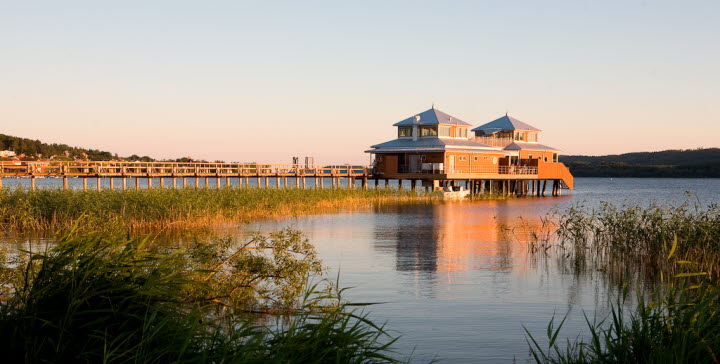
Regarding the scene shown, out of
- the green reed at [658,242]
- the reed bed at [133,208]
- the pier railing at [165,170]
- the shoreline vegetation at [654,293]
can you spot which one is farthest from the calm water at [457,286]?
the pier railing at [165,170]

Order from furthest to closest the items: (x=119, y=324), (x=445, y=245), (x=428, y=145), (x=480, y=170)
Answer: (x=480, y=170) < (x=428, y=145) < (x=445, y=245) < (x=119, y=324)

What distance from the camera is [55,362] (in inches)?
280

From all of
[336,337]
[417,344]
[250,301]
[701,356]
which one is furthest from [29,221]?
[701,356]

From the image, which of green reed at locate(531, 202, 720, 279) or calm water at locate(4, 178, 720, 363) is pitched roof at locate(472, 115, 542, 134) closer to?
calm water at locate(4, 178, 720, 363)

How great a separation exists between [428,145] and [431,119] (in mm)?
4476

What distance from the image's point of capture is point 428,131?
6406 centimetres

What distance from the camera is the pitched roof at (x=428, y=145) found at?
2333 inches

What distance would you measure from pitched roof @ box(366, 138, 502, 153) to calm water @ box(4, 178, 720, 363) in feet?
92.1

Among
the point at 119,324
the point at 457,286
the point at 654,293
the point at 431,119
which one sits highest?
the point at 431,119

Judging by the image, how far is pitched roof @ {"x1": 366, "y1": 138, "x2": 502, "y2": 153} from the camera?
2333 inches

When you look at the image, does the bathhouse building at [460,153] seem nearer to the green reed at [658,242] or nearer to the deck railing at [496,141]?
the deck railing at [496,141]

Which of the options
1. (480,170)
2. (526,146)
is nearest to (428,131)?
(480,170)

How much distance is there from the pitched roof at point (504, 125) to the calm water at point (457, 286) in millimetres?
41087

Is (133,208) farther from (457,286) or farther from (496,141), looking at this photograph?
(496,141)
